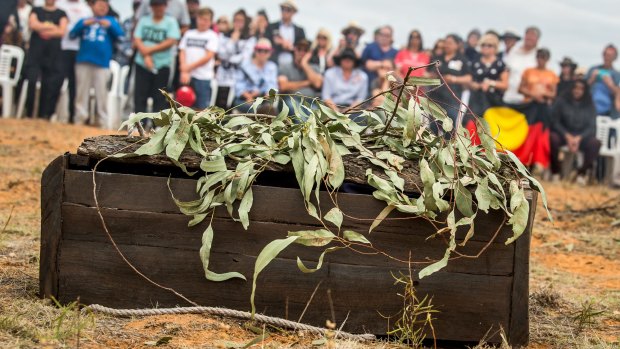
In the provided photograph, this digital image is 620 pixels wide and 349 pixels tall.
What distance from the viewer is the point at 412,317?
4.28 metres

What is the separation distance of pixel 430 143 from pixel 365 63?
1197 centimetres

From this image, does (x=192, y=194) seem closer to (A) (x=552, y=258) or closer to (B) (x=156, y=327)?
(B) (x=156, y=327)

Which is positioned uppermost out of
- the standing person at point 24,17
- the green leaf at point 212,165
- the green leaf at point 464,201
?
the standing person at point 24,17

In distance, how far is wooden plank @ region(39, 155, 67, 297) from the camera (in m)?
4.32

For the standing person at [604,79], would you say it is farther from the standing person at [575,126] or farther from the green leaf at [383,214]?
the green leaf at [383,214]

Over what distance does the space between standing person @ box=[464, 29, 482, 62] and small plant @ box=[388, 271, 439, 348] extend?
12056 millimetres

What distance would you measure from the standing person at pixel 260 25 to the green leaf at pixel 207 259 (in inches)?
476

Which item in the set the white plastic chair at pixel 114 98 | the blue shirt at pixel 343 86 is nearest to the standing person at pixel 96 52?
the white plastic chair at pixel 114 98

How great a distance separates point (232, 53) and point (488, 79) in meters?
4.23

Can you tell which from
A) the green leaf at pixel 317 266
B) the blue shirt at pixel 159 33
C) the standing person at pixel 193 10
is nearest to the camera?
the green leaf at pixel 317 266

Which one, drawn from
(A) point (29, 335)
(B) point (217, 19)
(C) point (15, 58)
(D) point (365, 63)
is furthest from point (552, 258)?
(C) point (15, 58)

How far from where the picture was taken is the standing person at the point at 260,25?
53.2 ft

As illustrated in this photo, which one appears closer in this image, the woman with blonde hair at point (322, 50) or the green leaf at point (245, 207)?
the green leaf at point (245, 207)

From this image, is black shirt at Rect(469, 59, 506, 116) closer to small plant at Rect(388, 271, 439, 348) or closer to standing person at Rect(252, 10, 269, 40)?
standing person at Rect(252, 10, 269, 40)
